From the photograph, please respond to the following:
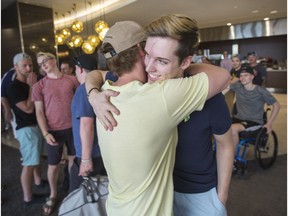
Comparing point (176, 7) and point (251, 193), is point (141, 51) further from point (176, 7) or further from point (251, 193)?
point (176, 7)

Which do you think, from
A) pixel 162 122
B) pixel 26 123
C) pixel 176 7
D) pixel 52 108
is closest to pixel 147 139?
pixel 162 122

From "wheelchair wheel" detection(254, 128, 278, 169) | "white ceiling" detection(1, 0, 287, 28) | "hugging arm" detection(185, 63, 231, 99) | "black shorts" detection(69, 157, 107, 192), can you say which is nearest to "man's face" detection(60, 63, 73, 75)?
"black shorts" detection(69, 157, 107, 192)

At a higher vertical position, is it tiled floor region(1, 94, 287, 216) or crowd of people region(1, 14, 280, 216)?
crowd of people region(1, 14, 280, 216)

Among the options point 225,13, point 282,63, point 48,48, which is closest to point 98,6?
point 48,48

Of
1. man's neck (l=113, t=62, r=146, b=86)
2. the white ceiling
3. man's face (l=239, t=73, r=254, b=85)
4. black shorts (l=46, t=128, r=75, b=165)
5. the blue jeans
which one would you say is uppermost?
the white ceiling

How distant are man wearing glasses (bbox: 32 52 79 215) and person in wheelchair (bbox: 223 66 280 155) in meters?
1.94

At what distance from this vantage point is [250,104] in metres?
3.22

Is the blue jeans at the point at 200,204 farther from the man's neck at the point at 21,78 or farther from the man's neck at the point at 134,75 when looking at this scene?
the man's neck at the point at 21,78

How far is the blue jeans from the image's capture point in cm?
99

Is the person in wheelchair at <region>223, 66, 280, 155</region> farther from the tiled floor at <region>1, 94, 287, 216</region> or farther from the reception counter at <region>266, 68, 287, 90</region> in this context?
the reception counter at <region>266, 68, 287, 90</region>

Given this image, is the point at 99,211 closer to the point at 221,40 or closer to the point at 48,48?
the point at 48,48

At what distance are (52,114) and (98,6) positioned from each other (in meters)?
6.06

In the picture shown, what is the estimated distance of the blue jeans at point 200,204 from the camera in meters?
0.99

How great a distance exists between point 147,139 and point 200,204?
43 cm
